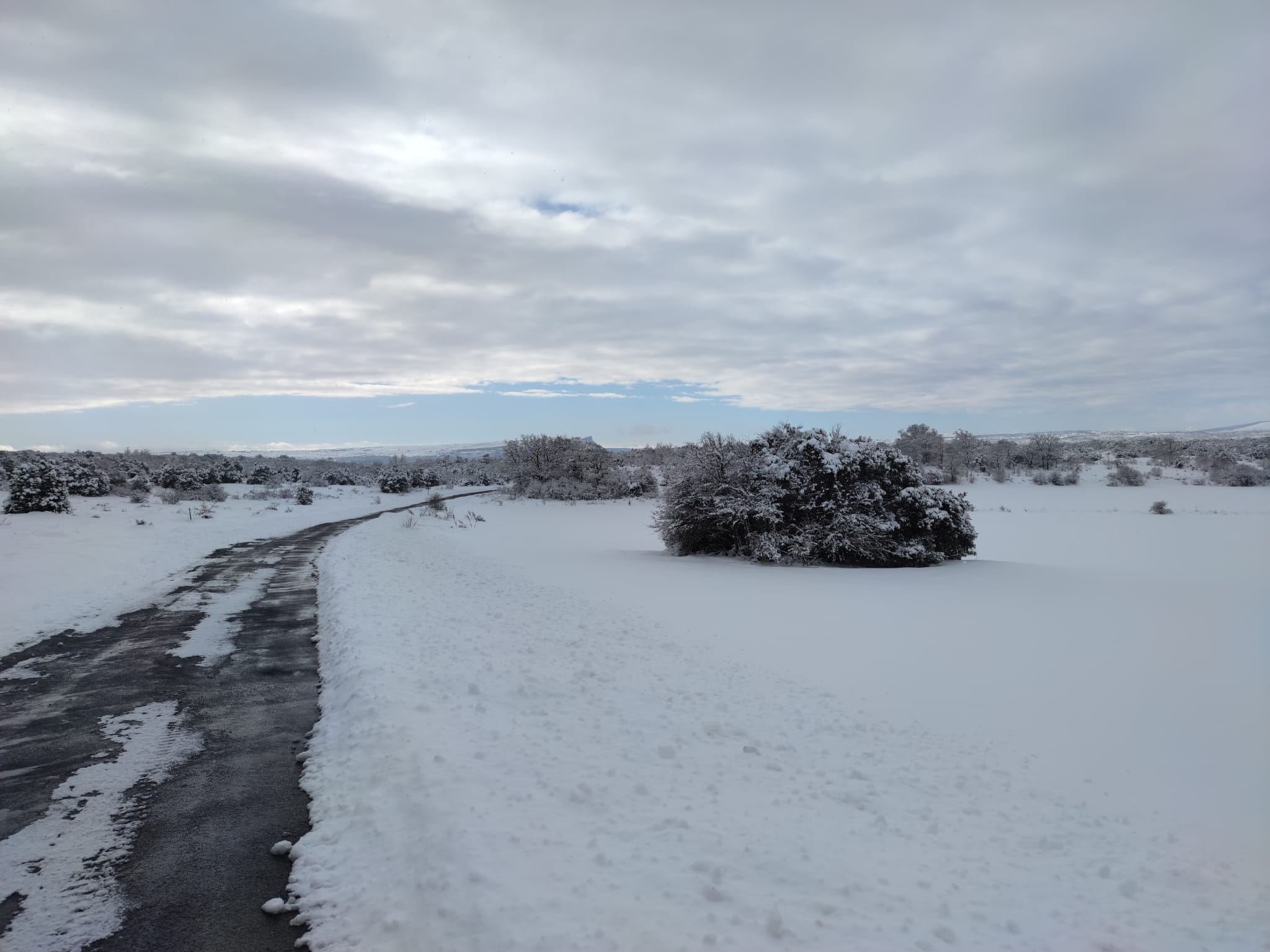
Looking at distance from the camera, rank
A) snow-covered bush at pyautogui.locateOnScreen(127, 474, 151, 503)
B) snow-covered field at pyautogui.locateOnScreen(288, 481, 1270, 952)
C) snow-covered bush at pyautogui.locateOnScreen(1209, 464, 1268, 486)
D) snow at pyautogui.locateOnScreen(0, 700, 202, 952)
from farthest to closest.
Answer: snow-covered bush at pyautogui.locateOnScreen(1209, 464, 1268, 486)
snow-covered bush at pyautogui.locateOnScreen(127, 474, 151, 503)
snow-covered field at pyautogui.locateOnScreen(288, 481, 1270, 952)
snow at pyautogui.locateOnScreen(0, 700, 202, 952)

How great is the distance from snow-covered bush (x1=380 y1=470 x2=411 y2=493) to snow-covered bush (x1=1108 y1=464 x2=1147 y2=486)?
2092 inches

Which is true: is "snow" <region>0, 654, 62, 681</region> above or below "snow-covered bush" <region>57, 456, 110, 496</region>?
below

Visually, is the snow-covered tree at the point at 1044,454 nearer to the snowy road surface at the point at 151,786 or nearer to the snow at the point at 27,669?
the snowy road surface at the point at 151,786

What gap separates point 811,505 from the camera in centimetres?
1789

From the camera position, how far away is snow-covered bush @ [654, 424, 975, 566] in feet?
56.7

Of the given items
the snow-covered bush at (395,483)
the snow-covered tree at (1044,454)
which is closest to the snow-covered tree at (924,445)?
the snow-covered tree at (1044,454)

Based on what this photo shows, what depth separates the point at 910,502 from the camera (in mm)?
17797

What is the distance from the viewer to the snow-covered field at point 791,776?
3.50 metres

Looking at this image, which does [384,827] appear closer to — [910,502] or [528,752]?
[528,752]

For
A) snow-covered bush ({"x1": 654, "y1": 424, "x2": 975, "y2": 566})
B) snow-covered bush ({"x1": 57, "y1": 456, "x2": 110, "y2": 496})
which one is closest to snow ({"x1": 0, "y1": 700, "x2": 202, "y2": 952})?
snow-covered bush ({"x1": 654, "y1": 424, "x2": 975, "y2": 566})

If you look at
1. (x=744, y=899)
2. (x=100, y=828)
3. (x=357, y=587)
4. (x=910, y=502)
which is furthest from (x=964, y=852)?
(x=910, y=502)

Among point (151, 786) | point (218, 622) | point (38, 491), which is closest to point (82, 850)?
point (151, 786)

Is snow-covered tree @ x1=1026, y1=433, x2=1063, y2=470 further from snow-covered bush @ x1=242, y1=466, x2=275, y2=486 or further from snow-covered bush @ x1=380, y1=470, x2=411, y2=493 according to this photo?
snow-covered bush @ x1=242, y1=466, x2=275, y2=486

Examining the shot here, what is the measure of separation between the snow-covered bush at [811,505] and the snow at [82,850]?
46.1ft
